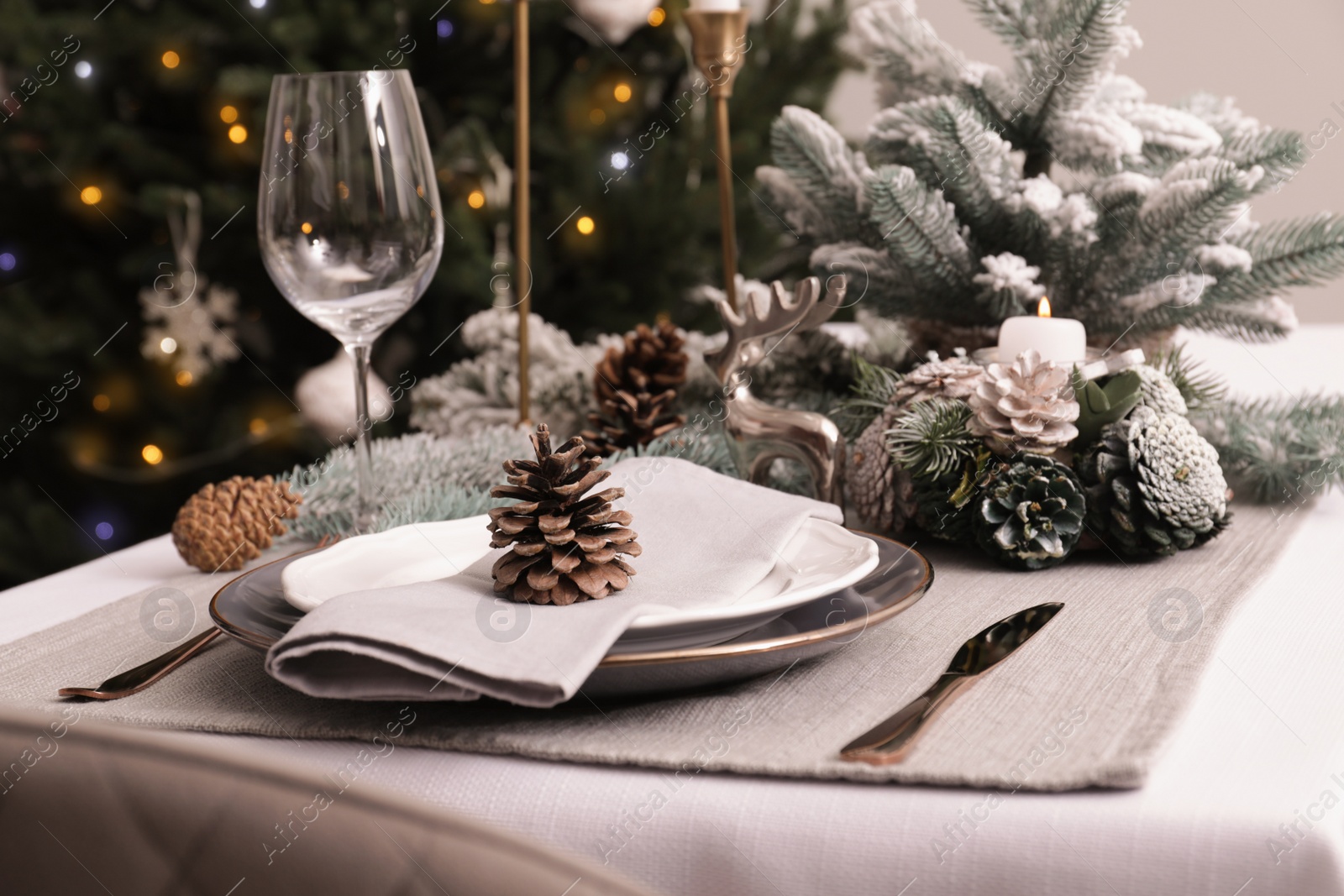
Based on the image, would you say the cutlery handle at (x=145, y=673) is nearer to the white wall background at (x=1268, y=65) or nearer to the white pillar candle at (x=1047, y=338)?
the white pillar candle at (x=1047, y=338)

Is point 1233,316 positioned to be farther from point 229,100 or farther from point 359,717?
point 229,100

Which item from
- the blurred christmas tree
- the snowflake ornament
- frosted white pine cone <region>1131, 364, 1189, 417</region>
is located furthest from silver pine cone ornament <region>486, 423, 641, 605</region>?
the snowflake ornament

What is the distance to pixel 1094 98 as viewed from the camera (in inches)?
36.5

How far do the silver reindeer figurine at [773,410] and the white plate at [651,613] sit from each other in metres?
0.16

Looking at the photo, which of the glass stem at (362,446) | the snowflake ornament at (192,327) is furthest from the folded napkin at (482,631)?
the snowflake ornament at (192,327)

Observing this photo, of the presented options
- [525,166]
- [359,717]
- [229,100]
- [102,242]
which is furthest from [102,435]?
[359,717]

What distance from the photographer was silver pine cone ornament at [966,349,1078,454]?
2.27 ft

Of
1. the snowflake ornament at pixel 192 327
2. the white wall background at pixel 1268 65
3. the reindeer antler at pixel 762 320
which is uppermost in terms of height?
the white wall background at pixel 1268 65

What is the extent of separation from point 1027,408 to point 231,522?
536mm

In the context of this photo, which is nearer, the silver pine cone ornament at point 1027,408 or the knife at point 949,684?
the knife at point 949,684

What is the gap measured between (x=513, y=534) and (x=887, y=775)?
7.9 inches

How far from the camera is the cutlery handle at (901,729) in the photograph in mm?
414

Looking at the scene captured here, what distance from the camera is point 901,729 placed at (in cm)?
44

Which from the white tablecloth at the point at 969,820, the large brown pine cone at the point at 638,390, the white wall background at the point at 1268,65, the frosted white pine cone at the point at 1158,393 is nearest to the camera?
the white tablecloth at the point at 969,820
